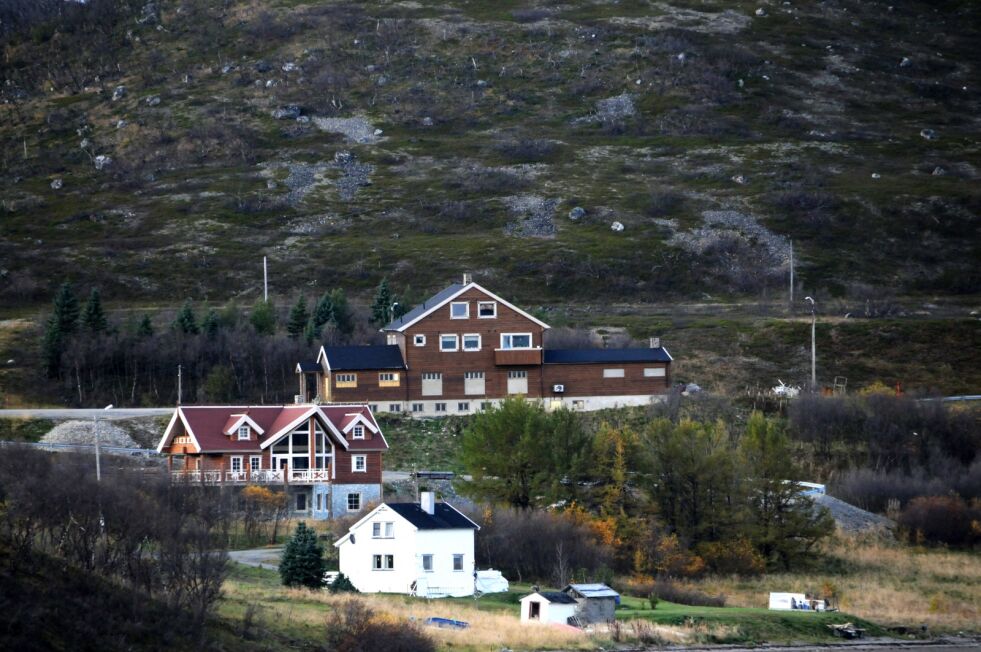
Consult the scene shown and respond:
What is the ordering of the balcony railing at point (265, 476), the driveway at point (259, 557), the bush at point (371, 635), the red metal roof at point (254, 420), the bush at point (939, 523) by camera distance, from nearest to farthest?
the bush at point (371, 635), the driveway at point (259, 557), the balcony railing at point (265, 476), the red metal roof at point (254, 420), the bush at point (939, 523)

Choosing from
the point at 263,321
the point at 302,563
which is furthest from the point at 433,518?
the point at 263,321

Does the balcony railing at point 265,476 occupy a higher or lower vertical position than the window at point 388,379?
lower

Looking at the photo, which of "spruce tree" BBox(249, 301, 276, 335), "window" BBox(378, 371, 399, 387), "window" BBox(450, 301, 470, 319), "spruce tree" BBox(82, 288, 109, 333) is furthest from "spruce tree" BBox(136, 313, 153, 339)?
"window" BBox(450, 301, 470, 319)

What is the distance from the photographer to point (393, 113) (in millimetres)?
154750

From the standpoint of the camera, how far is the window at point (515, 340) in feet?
243

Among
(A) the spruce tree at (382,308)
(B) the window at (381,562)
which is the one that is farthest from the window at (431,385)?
(B) the window at (381,562)

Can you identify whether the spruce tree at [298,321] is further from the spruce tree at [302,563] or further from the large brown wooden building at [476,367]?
the spruce tree at [302,563]

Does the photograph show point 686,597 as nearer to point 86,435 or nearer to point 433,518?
point 433,518

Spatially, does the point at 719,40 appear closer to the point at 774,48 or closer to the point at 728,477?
the point at 774,48

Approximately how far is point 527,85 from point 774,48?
2821cm

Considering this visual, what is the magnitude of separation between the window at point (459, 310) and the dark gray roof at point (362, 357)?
2856 millimetres

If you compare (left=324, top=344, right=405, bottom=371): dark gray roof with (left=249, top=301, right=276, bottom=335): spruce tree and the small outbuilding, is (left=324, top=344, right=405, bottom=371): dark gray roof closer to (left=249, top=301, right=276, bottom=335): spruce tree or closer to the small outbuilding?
(left=249, top=301, right=276, bottom=335): spruce tree

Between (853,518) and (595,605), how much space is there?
20.7 metres

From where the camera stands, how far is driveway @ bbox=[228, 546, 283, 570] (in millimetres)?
48562
